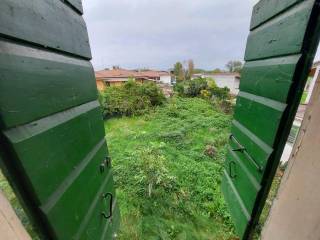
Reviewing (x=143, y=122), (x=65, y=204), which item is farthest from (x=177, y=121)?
(x=65, y=204)

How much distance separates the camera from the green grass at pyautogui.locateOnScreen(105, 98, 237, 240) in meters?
2.64

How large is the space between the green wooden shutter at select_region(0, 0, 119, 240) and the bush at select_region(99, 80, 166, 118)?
341 inches

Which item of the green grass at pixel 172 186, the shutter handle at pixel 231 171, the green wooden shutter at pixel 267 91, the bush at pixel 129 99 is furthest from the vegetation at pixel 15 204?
the bush at pixel 129 99

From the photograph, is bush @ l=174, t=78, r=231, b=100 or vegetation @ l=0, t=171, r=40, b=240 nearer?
vegetation @ l=0, t=171, r=40, b=240

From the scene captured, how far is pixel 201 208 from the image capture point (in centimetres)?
309

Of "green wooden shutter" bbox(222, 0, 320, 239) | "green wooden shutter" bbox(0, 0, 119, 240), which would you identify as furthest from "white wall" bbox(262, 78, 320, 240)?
"green wooden shutter" bbox(0, 0, 119, 240)

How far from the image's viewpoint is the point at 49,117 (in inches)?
30.6

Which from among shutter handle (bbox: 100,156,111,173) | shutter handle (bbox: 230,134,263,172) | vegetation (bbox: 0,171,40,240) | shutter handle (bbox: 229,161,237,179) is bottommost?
shutter handle (bbox: 229,161,237,179)

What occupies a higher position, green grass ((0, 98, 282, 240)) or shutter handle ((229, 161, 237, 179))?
shutter handle ((229, 161, 237, 179))

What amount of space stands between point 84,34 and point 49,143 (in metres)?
0.87

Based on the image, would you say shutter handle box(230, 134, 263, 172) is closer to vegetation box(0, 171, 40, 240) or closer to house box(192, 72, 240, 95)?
vegetation box(0, 171, 40, 240)

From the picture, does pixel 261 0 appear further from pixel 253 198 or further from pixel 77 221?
pixel 77 221

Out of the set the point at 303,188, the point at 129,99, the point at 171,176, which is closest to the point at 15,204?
the point at 303,188

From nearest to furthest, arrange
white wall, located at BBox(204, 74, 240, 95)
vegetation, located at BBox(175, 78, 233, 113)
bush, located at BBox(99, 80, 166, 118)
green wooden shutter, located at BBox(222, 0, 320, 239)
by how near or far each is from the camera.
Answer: green wooden shutter, located at BBox(222, 0, 320, 239), bush, located at BBox(99, 80, 166, 118), vegetation, located at BBox(175, 78, 233, 113), white wall, located at BBox(204, 74, 240, 95)
